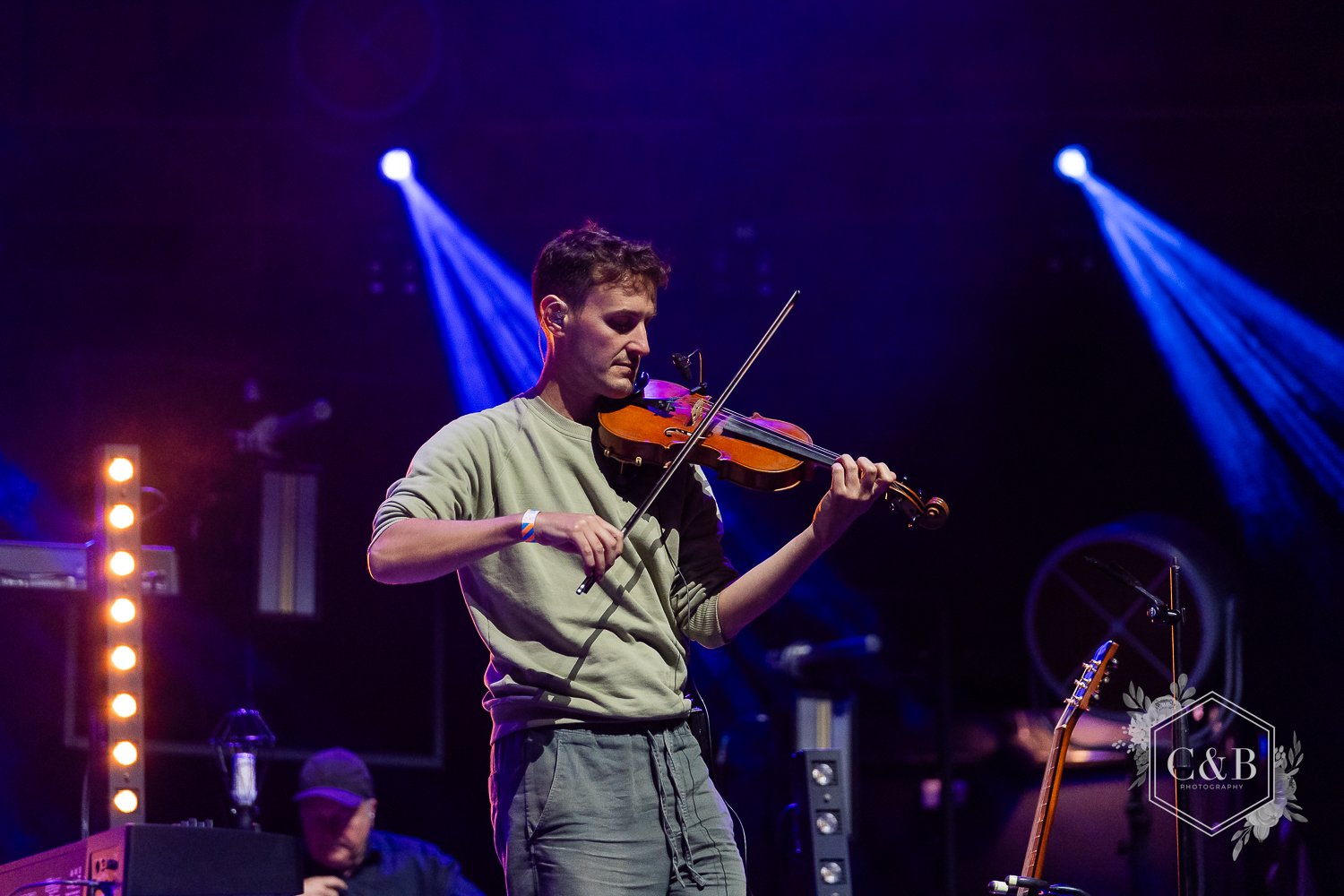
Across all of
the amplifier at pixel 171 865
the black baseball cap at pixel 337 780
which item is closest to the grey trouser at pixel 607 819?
the amplifier at pixel 171 865

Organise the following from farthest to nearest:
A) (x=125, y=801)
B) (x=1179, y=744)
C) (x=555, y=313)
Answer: (x=125, y=801), (x=1179, y=744), (x=555, y=313)

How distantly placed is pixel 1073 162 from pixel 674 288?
75.2 inches

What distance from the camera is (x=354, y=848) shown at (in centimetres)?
518

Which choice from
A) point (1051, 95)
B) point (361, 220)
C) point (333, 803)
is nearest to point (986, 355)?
point (1051, 95)

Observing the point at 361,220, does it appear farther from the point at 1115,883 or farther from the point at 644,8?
the point at 1115,883

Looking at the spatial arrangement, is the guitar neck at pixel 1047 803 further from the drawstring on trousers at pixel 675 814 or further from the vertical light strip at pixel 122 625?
the vertical light strip at pixel 122 625

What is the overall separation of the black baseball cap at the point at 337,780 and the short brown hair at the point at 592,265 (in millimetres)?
2805

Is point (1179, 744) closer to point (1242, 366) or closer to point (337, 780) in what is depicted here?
point (337, 780)

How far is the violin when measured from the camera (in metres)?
2.86

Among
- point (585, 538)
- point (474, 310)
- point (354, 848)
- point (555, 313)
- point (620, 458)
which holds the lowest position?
point (354, 848)

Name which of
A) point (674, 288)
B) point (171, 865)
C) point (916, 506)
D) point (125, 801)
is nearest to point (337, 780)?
point (125, 801)

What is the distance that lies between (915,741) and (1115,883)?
42.6 inches

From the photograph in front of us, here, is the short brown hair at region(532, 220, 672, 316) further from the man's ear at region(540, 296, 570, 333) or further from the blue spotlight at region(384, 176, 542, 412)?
the blue spotlight at region(384, 176, 542, 412)

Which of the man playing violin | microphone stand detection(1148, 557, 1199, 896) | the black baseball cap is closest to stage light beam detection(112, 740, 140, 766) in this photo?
the black baseball cap
